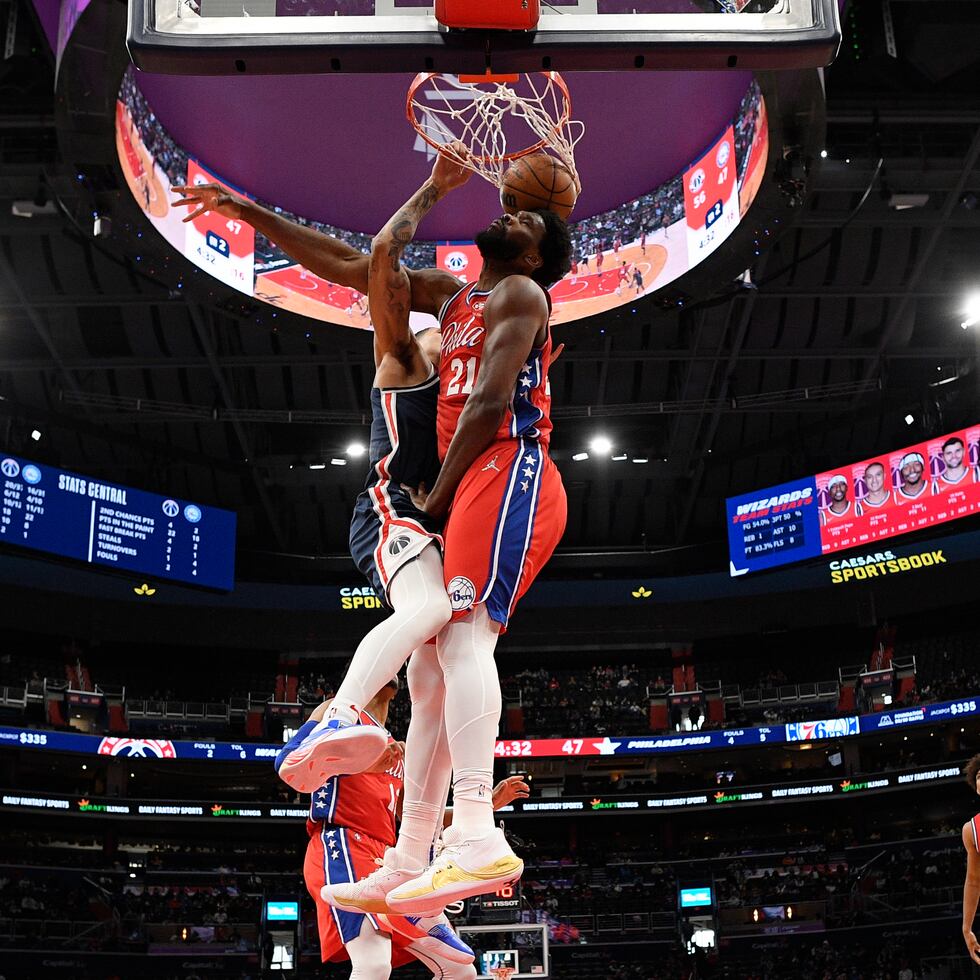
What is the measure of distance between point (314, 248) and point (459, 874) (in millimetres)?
2275

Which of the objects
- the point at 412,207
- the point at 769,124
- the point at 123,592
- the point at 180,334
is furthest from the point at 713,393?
the point at 412,207

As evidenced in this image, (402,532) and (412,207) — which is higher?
(412,207)

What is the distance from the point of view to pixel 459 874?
138 inches

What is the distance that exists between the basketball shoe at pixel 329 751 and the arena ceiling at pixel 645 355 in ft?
25.7

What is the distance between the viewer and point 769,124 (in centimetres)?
909

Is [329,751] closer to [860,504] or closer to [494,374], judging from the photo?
[494,374]

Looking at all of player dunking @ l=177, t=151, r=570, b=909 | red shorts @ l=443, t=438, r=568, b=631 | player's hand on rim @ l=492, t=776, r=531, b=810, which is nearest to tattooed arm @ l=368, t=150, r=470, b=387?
player dunking @ l=177, t=151, r=570, b=909

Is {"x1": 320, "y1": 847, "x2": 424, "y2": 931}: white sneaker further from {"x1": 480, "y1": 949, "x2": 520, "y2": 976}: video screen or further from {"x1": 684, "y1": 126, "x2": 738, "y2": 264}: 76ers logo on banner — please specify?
{"x1": 480, "y1": 949, "x2": 520, "y2": 976}: video screen

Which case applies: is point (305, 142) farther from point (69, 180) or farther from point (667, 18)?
point (667, 18)

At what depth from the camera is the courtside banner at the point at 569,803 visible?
23.9m

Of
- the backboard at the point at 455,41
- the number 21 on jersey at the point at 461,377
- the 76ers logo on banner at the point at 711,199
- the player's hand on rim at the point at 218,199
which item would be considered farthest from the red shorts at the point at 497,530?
the 76ers logo on banner at the point at 711,199

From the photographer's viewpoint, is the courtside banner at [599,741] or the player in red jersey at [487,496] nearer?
the player in red jersey at [487,496]

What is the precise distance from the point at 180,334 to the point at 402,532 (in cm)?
1598

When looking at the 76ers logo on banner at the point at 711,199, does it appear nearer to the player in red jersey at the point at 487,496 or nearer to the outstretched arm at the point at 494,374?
the player in red jersey at the point at 487,496
